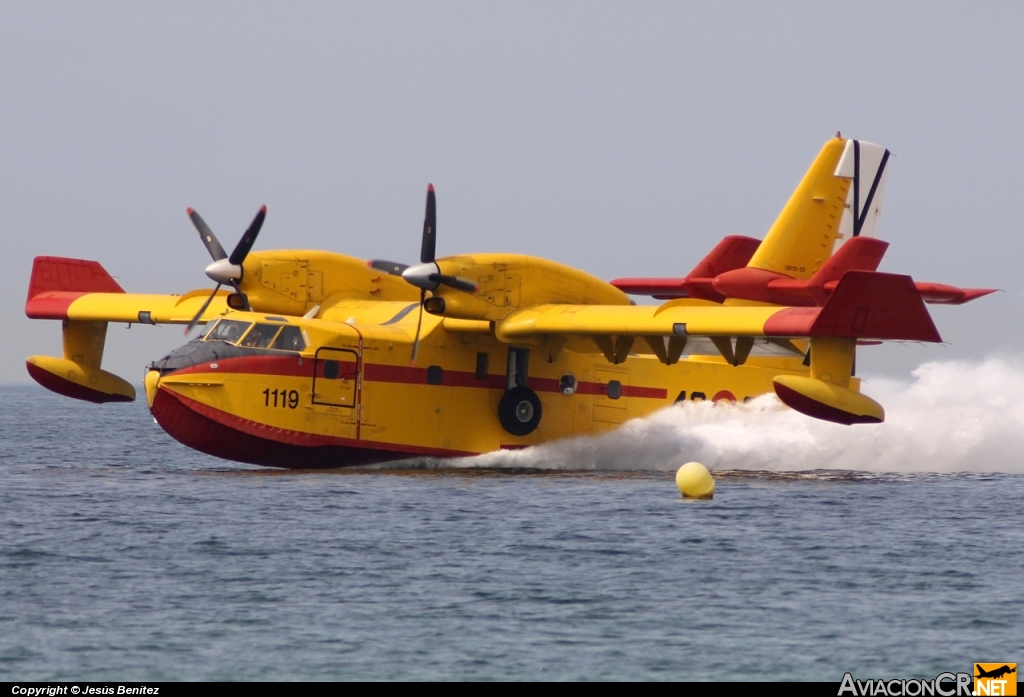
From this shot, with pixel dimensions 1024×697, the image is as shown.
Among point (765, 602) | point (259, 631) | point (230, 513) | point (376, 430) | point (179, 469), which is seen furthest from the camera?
point (179, 469)

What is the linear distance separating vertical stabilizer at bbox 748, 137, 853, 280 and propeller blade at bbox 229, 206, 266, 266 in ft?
34.9

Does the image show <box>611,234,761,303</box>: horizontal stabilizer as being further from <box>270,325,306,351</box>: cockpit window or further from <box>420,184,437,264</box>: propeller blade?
<box>270,325,306,351</box>: cockpit window

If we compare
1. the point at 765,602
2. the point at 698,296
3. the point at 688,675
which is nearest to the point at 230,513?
the point at 765,602

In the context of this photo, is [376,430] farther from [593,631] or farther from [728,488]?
[593,631]

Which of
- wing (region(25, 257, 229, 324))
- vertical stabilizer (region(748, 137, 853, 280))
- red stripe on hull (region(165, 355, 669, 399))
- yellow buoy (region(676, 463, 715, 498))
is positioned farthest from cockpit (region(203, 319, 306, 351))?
vertical stabilizer (region(748, 137, 853, 280))

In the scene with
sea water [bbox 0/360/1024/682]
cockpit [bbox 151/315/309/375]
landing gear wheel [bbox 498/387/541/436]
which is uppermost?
cockpit [bbox 151/315/309/375]

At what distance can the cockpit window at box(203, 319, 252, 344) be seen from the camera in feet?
82.6

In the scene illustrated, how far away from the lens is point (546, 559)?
56.0ft

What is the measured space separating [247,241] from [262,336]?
3.08 meters

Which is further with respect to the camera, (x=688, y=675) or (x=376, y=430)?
(x=376, y=430)

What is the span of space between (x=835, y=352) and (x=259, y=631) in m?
13.6

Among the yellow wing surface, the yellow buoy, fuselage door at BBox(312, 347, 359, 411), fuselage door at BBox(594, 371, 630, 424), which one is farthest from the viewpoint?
the yellow wing surface

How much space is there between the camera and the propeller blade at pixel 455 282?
25.5 meters

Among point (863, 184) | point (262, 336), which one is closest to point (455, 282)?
point (262, 336)
